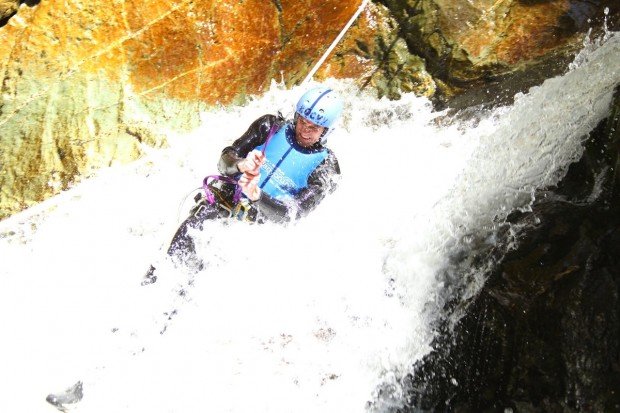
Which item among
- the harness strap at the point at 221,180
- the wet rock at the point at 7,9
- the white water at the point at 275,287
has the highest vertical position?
the wet rock at the point at 7,9

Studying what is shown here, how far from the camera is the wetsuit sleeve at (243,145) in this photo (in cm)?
408

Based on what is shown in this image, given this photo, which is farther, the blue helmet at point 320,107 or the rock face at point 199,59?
the rock face at point 199,59

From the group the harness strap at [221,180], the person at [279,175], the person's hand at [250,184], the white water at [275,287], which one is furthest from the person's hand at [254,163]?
the white water at [275,287]

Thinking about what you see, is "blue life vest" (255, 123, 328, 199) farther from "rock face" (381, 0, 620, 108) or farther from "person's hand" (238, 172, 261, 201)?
"rock face" (381, 0, 620, 108)

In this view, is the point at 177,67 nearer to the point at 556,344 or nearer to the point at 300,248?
the point at 300,248

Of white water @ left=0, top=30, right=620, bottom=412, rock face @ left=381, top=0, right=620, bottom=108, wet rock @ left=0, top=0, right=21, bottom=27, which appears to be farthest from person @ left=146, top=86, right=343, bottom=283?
wet rock @ left=0, top=0, right=21, bottom=27

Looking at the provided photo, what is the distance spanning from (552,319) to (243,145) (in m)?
2.89

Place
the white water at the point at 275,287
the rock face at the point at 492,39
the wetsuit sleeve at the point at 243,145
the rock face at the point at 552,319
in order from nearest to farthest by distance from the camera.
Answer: the rock face at the point at 552,319 → the white water at the point at 275,287 → the wetsuit sleeve at the point at 243,145 → the rock face at the point at 492,39

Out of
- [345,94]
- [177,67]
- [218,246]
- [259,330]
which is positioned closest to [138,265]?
[218,246]

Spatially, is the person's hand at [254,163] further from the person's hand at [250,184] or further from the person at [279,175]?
the person at [279,175]

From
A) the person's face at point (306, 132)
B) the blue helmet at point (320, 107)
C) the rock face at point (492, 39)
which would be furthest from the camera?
the rock face at point (492, 39)

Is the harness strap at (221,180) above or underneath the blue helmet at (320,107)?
underneath

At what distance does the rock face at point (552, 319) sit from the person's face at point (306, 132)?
1841 mm

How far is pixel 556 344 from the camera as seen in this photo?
306 centimetres
